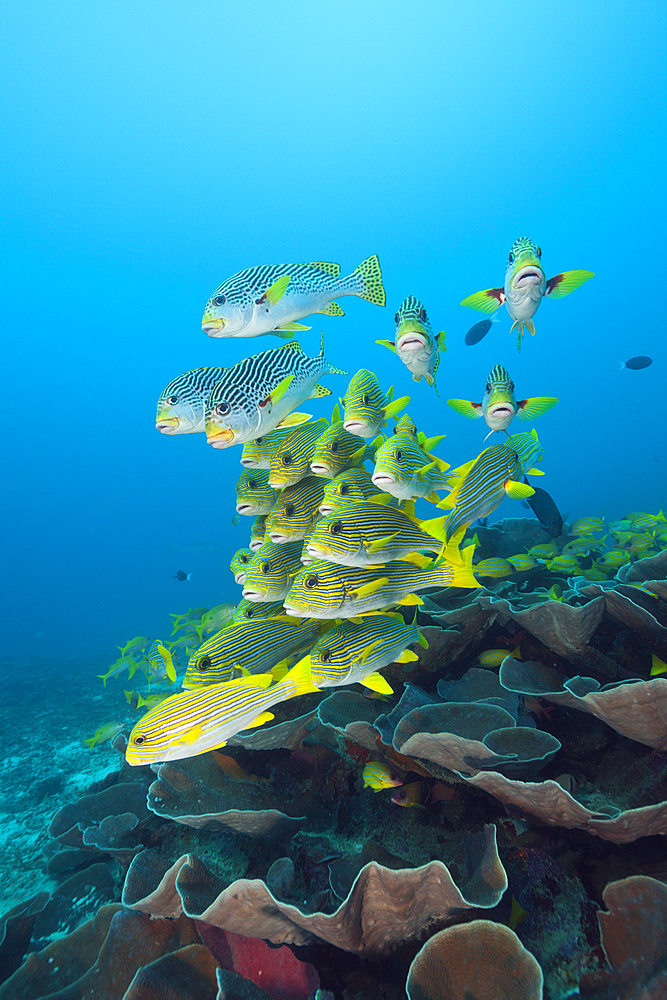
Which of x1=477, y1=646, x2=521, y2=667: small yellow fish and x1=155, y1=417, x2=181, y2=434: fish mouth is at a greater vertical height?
x1=155, y1=417, x2=181, y2=434: fish mouth

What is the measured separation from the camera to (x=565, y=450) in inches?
3944

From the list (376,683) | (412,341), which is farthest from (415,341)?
(376,683)

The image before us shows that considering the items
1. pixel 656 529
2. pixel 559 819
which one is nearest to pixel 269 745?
pixel 559 819

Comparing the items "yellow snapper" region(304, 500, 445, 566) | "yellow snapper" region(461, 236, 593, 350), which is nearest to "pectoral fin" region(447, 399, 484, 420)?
"yellow snapper" region(461, 236, 593, 350)

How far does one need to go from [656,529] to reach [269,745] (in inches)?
266

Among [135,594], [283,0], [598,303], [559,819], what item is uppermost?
[283,0]

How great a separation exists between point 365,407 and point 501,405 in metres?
0.80

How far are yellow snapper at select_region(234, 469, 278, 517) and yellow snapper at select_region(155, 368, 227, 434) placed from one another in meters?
0.45

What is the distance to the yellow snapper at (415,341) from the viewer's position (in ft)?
7.47

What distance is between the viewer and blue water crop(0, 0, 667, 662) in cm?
7394

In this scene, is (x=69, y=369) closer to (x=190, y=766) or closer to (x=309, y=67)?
(x=309, y=67)

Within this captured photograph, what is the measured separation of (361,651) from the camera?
1746 millimetres

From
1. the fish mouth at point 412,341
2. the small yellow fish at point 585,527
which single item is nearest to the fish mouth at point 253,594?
the fish mouth at point 412,341

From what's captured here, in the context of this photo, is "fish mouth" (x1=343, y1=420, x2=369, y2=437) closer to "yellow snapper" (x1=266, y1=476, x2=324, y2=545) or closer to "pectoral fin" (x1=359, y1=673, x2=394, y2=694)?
"yellow snapper" (x1=266, y1=476, x2=324, y2=545)
